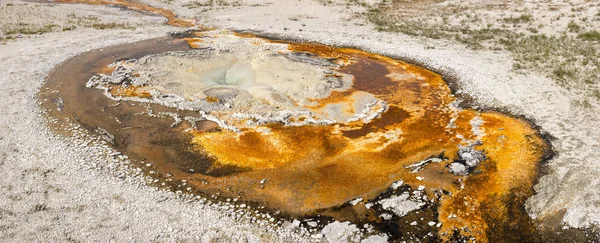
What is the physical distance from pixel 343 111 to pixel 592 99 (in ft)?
29.1

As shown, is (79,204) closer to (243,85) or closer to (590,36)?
(243,85)

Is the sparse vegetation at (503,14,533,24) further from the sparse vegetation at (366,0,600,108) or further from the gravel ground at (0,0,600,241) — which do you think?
the gravel ground at (0,0,600,241)

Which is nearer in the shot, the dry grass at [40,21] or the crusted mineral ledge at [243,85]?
the crusted mineral ledge at [243,85]

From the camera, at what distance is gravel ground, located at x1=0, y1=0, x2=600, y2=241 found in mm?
8508

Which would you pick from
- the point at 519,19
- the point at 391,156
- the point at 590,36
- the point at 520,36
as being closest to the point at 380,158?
Answer: the point at 391,156

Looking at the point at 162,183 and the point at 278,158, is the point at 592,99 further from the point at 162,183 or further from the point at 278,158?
the point at 162,183

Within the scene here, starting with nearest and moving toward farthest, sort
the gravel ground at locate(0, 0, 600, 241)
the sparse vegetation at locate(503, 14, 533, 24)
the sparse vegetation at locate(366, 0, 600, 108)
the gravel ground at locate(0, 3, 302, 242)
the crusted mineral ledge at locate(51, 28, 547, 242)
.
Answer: the gravel ground at locate(0, 3, 302, 242)
the gravel ground at locate(0, 0, 600, 241)
the crusted mineral ledge at locate(51, 28, 547, 242)
the sparse vegetation at locate(366, 0, 600, 108)
the sparse vegetation at locate(503, 14, 533, 24)

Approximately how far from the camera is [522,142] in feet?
38.1

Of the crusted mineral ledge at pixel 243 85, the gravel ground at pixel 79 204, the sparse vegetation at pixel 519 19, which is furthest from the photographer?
the sparse vegetation at pixel 519 19

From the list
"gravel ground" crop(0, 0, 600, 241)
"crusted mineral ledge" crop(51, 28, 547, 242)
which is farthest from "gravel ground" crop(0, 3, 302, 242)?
"crusted mineral ledge" crop(51, 28, 547, 242)

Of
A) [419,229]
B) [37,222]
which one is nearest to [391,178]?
[419,229]

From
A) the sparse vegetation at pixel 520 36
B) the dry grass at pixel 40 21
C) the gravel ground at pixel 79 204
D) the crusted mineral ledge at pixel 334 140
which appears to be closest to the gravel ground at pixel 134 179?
the gravel ground at pixel 79 204

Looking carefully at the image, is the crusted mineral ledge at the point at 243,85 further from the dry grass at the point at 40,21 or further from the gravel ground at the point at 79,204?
the dry grass at the point at 40,21

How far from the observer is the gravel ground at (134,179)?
27.9ft
